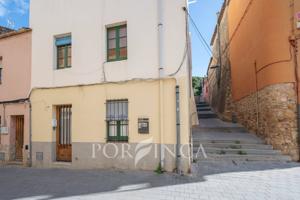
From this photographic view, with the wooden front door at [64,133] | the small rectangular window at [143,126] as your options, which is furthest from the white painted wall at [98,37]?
the small rectangular window at [143,126]

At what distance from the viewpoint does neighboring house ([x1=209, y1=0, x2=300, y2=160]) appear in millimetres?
9539

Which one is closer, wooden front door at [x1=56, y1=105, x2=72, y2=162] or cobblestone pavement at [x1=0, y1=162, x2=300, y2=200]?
cobblestone pavement at [x1=0, y1=162, x2=300, y2=200]

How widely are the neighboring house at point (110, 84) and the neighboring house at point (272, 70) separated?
11.3 ft

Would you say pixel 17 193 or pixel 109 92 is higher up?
pixel 109 92

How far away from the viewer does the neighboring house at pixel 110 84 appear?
867 centimetres

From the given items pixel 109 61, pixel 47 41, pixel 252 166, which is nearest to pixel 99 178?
pixel 109 61

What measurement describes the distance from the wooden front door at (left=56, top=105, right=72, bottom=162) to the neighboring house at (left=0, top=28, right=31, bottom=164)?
4.97 ft

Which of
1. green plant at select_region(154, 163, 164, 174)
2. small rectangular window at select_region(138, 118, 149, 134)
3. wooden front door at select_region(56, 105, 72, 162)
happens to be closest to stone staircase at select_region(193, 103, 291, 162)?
green plant at select_region(154, 163, 164, 174)

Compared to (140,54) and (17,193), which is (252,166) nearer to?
(140,54)

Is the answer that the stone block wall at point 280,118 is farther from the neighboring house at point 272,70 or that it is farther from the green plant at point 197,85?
the green plant at point 197,85

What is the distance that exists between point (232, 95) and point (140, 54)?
10.9 metres

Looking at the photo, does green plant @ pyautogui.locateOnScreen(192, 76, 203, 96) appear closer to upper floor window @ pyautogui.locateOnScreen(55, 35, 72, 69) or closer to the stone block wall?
the stone block wall

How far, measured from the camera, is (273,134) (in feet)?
33.0

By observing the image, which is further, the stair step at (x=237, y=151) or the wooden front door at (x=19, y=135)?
the wooden front door at (x=19, y=135)
